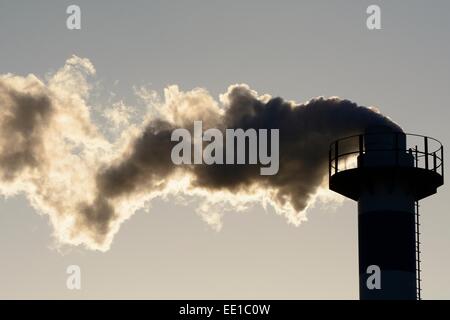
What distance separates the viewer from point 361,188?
1657 inches

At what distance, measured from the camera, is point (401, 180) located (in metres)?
41.4

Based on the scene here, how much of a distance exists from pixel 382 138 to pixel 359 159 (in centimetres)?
130

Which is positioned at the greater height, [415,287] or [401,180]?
[401,180]

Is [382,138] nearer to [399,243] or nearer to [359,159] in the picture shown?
[359,159]
